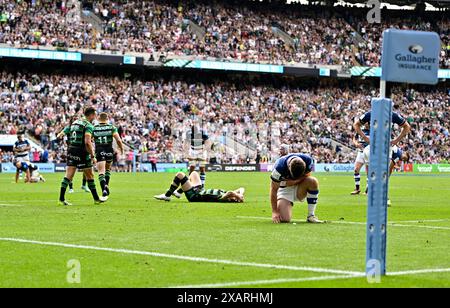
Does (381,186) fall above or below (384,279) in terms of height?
above

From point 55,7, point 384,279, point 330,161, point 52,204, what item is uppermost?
point 55,7

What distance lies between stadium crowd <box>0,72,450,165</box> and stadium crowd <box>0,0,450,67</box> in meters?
2.84

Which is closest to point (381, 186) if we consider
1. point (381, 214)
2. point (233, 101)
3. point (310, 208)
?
point (381, 214)

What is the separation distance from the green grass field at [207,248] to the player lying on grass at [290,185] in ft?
1.25

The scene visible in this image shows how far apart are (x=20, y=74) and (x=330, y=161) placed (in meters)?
25.3

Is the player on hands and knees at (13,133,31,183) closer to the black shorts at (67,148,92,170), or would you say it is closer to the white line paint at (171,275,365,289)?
the black shorts at (67,148,92,170)

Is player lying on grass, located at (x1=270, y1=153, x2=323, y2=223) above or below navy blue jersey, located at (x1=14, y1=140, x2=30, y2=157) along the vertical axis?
above

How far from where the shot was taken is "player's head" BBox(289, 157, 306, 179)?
15469 mm

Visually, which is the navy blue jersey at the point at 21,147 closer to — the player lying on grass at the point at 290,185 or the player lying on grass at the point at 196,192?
the player lying on grass at the point at 196,192

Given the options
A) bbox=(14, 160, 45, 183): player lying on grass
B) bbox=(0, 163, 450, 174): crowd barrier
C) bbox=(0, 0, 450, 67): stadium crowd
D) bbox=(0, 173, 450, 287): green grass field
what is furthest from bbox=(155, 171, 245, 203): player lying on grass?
bbox=(0, 0, 450, 67): stadium crowd

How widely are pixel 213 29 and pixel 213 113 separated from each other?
1022 centimetres

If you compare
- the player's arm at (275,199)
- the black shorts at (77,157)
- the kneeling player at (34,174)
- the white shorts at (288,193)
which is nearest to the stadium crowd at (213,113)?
the kneeling player at (34,174)

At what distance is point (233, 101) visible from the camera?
241ft
